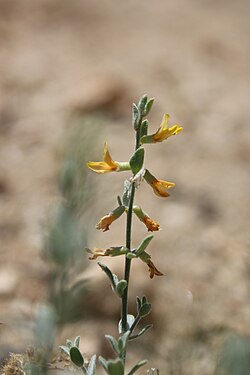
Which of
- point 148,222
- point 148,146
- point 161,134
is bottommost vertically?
point 148,146

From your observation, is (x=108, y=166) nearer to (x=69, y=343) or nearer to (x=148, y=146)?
(x=69, y=343)

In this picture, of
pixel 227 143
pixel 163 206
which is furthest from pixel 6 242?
pixel 227 143

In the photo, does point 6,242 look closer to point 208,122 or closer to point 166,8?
point 208,122

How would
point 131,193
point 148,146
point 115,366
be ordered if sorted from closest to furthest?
point 115,366, point 131,193, point 148,146

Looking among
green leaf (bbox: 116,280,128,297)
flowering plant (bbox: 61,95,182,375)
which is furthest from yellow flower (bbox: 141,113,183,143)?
green leaf (bbox: 116,280,128,297)

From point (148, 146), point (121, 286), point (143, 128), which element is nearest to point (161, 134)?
point (143, 128)

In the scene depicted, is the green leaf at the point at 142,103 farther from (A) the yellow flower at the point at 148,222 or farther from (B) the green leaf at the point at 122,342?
(B) the green leaf at the point at 122,342
